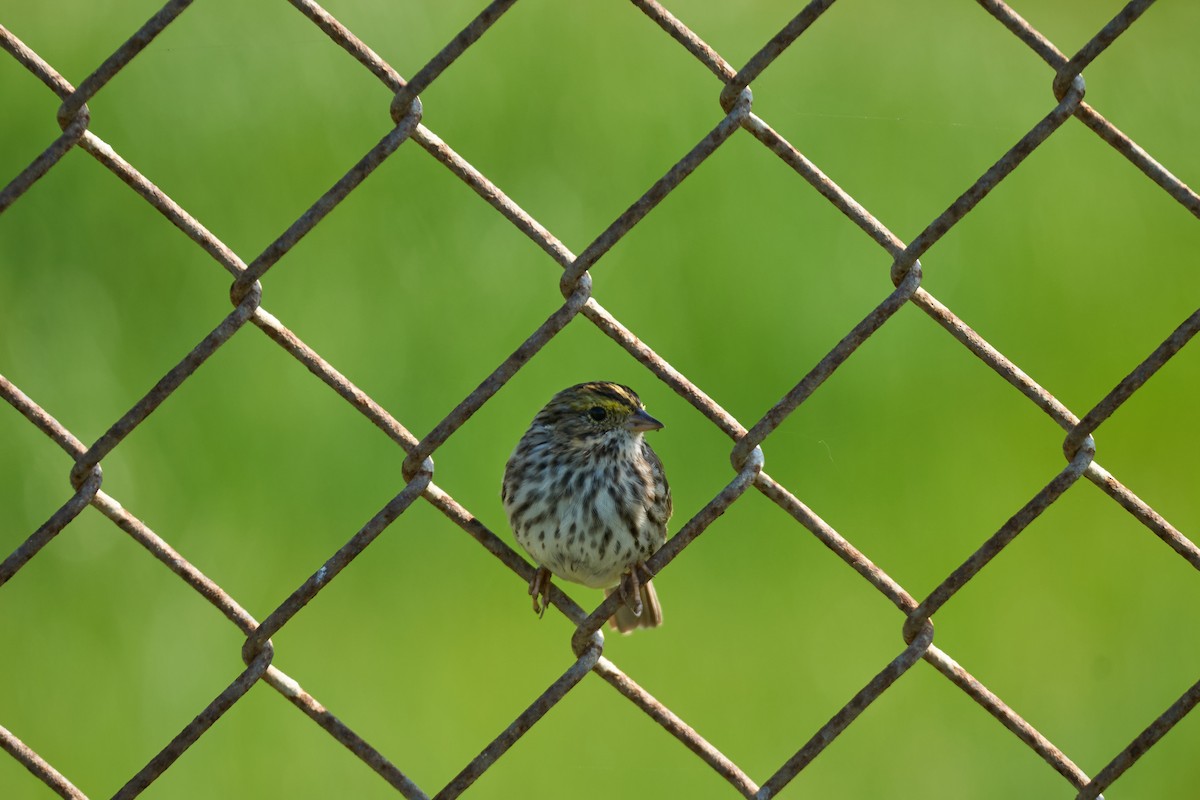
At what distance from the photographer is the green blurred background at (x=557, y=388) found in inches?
185

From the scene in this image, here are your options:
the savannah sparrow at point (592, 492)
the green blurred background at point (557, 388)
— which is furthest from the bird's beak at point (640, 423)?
the green blurred background at point (557, 388)

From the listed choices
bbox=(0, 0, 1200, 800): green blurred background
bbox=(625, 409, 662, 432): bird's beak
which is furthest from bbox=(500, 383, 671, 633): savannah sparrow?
bbox=(0, 0, 1200, 800): green blurred background

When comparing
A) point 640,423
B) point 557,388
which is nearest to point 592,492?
point 640,423

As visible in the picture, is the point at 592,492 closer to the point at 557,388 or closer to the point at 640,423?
the point at 640,423

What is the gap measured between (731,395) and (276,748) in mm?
1796

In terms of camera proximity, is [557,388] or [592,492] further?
[557,388]

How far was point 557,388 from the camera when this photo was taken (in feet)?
16.5

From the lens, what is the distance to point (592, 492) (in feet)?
12.5

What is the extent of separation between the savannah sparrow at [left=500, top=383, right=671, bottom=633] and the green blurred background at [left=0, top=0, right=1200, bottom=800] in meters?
0.91

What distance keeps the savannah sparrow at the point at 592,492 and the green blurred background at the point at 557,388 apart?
91 cm

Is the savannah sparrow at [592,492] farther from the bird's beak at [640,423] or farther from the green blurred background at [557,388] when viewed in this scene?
the green blurred background at [557,388]

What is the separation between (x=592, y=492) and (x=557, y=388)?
125cm

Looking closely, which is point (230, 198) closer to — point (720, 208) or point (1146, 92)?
point (720, 208)

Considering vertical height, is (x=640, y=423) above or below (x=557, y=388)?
above
